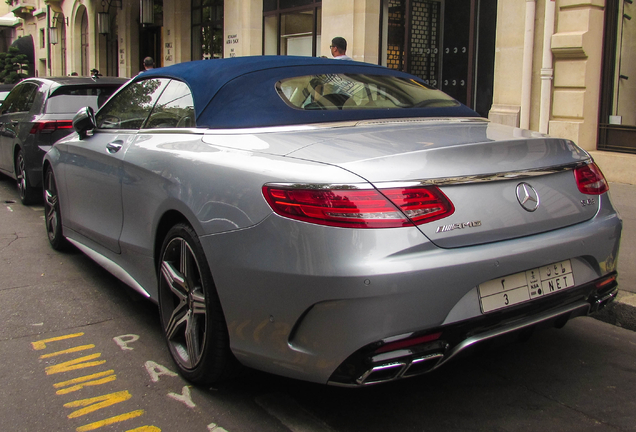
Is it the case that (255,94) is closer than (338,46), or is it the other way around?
(255,94)

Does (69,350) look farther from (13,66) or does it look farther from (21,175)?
(13,66)

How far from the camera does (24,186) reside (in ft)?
26.9

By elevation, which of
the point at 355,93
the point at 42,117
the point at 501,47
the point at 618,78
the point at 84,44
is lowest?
the point at 42,117

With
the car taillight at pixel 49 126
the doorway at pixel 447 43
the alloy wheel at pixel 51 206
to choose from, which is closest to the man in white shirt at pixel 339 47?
the doorway at pixel 447 43

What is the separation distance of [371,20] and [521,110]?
412 centimetres

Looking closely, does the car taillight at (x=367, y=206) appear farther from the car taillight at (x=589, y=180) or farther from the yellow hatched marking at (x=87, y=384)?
the yellow hatched marking at (x=87, y=384)

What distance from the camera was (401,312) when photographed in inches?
93.7

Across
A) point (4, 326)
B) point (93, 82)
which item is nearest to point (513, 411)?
point (4, 326)

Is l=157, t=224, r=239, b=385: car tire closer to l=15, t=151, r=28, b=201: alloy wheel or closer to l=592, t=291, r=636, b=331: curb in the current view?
l=592, t=291, r=636, b=331: curb

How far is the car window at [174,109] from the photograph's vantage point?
11.7 ft

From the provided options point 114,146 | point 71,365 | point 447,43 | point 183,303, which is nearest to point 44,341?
point 71,365

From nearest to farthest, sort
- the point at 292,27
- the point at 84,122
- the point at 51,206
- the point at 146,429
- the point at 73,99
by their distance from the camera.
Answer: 1. the point at 146,429
2. the point at 84,122
3. the point at 51,206
4. the point at 73,99
5. the point at 292,27

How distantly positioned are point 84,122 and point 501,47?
6.75m

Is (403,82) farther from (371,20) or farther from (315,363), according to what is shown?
(371,20)
